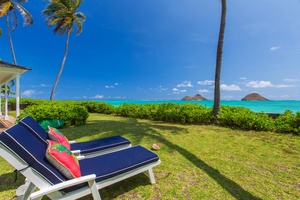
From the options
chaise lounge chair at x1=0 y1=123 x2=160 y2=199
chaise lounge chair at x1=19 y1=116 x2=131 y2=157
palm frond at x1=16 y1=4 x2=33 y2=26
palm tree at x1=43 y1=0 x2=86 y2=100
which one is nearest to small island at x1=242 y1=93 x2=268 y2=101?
palm tree at x1=43 y1=0 x2=86 y2=100

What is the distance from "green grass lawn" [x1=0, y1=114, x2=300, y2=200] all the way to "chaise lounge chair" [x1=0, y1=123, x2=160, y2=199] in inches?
21.9

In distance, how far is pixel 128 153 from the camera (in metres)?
2.91

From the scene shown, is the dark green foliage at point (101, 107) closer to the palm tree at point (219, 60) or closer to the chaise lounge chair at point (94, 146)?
the palm tree at point (219, 60)

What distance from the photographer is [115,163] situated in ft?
8.32

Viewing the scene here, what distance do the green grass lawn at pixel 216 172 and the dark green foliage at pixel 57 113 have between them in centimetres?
327

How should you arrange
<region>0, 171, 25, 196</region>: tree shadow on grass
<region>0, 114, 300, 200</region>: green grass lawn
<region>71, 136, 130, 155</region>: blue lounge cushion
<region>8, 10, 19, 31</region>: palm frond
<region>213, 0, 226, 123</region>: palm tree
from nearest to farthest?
1. <region>0, 114, 300, 200</region>: green grass lawn
2. <region>0, 171, 25, 196</region>: tree shadow on grass
3. <region>71, 136, 130, 155</region>: blue lounge cushion
4. <region>213, 0, 226, 123</region>: palm tree
5. <region>8, 10, 19, 31</region>: palm frond

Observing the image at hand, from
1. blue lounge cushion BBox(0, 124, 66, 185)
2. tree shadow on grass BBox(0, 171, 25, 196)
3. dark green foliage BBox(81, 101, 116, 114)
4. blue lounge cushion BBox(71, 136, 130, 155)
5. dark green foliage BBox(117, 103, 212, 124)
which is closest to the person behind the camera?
blue lounge cushion BBox(0, 124, 66, 185)

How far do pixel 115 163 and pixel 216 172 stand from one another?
2.16 m

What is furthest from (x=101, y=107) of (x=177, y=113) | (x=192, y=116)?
(x=192, y=116)

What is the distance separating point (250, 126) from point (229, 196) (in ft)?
17.0

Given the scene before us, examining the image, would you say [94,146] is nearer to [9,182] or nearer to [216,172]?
[9,182]

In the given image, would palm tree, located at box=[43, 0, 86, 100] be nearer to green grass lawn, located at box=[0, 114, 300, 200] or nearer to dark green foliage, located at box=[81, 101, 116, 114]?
dark green foliage, located at box=[81, 101, 116, 114]

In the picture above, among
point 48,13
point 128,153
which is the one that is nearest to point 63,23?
point 48,13

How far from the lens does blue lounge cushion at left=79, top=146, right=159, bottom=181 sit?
7.44ft
